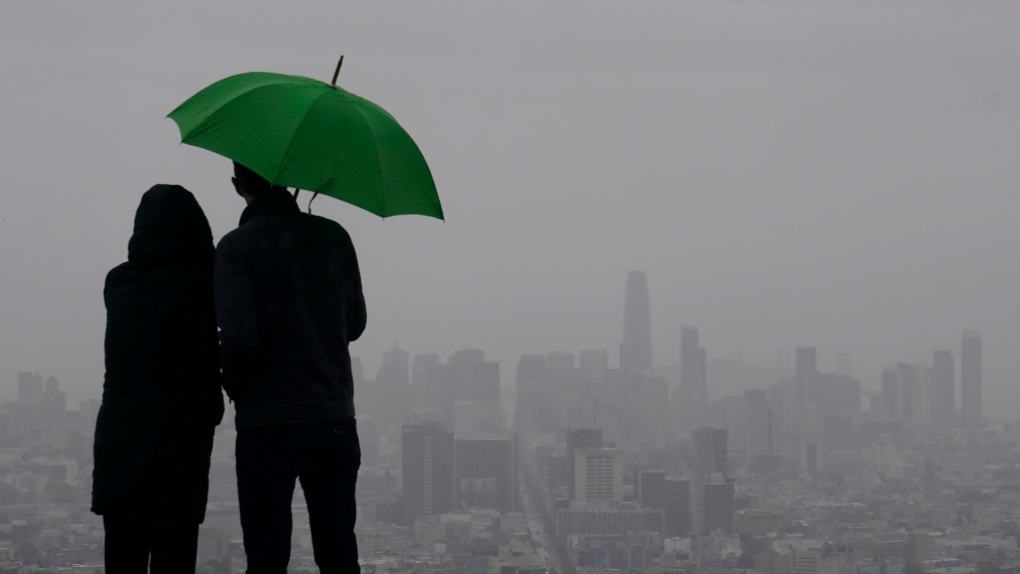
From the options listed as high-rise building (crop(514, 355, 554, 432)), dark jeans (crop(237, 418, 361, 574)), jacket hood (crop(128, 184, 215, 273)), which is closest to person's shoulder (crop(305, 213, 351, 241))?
jacket hood (crop(128, 184, 215, 273))

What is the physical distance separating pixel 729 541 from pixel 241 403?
3638 cm

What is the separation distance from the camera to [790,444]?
60.0m

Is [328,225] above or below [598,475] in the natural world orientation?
above

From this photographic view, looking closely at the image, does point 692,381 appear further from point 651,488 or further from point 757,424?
point 651,488

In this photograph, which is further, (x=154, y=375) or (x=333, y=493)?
(x=333, y=493)

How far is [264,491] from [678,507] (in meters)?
39.1

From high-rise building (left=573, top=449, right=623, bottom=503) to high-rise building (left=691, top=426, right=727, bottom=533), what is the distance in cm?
287

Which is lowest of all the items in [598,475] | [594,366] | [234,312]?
[598,475]

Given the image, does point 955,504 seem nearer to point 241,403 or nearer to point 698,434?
point 698,434

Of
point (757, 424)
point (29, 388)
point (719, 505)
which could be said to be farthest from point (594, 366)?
point (29, 388)

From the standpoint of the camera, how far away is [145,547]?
10.2 feet

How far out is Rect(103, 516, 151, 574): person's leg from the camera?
3070 mm

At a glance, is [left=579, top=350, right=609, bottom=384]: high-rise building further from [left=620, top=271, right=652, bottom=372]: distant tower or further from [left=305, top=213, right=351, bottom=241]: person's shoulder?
[left=305, top=213, right=351, bottom=241]: person's shoulder

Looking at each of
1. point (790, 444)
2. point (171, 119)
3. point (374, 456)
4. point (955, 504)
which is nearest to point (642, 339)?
point (790, 444)
